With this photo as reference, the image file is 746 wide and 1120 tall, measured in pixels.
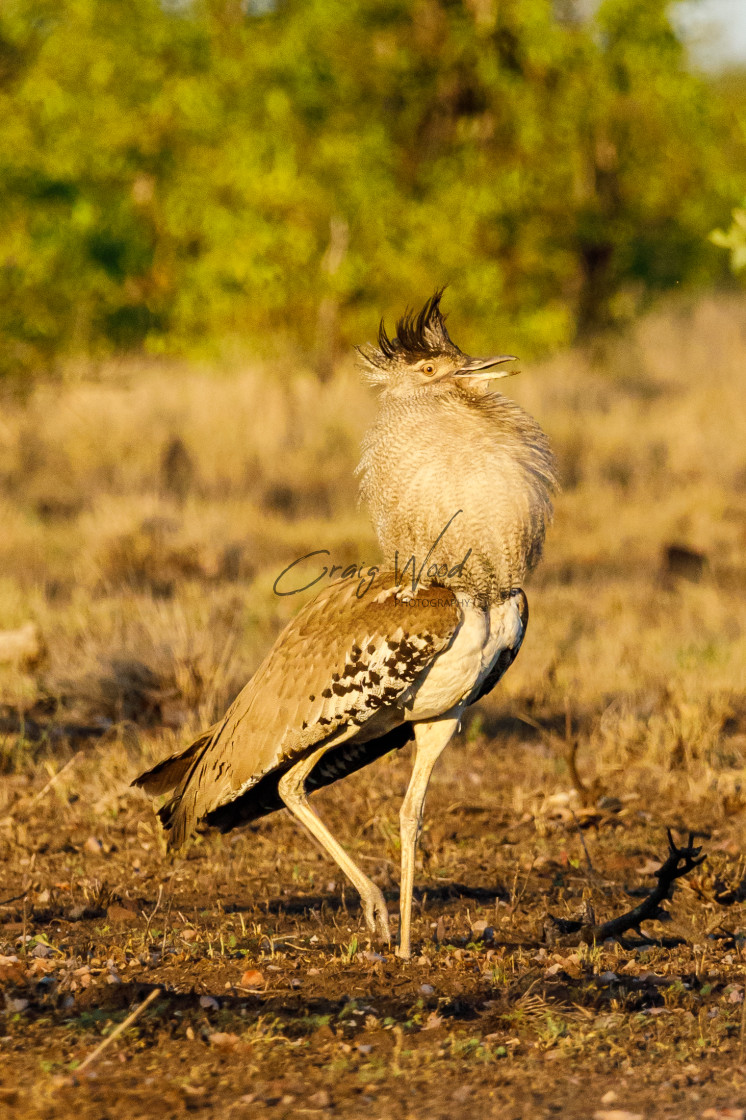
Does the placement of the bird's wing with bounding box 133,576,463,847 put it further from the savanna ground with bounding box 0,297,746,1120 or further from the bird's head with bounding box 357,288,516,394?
the bird's head with bounding box 357,288,516,394

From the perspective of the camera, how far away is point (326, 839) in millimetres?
4160

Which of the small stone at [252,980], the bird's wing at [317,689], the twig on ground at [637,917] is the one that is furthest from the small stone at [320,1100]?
the twig on ground at [637,917]

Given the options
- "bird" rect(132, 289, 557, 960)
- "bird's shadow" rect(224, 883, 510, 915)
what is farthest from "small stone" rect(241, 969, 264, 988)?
"bird's shadow" rect(224, 883, 510, 915)

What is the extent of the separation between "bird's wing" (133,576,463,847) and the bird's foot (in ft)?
1.57

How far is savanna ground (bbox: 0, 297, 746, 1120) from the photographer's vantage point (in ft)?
10.5

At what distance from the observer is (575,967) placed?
3.96m

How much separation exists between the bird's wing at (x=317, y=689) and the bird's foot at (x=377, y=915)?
48 centimetres

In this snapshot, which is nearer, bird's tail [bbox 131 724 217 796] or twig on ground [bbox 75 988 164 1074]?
twig on ground [bbox 75 988 164 1074]

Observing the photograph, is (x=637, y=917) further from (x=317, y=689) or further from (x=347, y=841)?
(x=347, y=841)

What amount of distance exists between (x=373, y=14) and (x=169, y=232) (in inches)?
172

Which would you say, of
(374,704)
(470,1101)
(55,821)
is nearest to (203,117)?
(55,821)

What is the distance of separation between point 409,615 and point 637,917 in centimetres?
115

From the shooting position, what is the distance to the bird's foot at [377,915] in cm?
409

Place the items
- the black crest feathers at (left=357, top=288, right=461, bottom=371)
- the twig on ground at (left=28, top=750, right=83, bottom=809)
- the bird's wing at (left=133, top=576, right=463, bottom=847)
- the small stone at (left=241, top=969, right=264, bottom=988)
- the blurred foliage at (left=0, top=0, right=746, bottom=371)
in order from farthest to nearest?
the blurred foliage at (left=0, top=0, right=746, bottom=371) → the twig on ground at (left=28, top=750, right=83, bottom=809) → the black crest feathers at (left=357, top=288, right=461, bottom=371) → the bird's wing at (left=133, top=576, right=463, bottom=847) → the small stone at (left=241, top=969, right=264, bottom=988)
